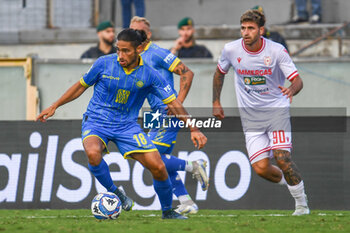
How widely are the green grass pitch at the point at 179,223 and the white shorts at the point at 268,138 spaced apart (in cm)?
77

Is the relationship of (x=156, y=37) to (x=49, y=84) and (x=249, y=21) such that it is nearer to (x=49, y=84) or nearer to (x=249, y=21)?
(x=49, y=84)

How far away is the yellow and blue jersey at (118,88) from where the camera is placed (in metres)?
9.09

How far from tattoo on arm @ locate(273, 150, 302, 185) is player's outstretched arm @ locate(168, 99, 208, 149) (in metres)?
1.34

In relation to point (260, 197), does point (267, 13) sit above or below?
above

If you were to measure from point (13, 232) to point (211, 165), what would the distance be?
4483 mm

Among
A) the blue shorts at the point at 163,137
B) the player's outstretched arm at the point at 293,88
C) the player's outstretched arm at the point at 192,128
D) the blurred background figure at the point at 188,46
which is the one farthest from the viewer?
the blurred background figure at the point at 188,46

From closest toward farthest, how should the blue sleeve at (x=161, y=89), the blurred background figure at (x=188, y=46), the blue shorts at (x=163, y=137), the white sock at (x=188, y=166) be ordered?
the blue sleeve at (x=161, y=89), the blue shorts at (x=163, y=137), the white sock at (x=188, y=166), the blurred background figure at (x=188, y=46)

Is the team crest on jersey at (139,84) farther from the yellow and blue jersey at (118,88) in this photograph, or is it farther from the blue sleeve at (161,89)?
the blue sleeve at (161,89)

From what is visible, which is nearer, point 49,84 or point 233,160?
point 233,160

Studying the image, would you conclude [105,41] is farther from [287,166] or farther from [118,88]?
[287,166]

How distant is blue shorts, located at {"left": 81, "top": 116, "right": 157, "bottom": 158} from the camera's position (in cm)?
909

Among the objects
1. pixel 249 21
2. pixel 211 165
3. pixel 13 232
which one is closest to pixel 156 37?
pixel 211 165

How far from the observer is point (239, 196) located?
1167 cm

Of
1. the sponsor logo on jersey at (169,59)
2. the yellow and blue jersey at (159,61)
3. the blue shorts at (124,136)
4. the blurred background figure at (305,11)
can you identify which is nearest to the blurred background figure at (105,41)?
the yellow and blue jersey at (159,61)
